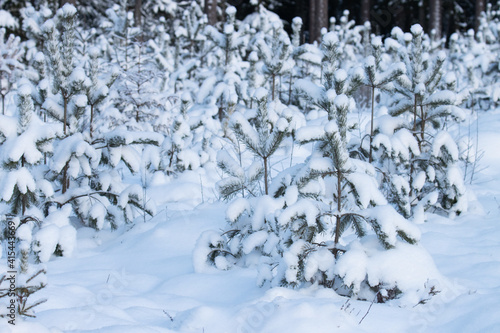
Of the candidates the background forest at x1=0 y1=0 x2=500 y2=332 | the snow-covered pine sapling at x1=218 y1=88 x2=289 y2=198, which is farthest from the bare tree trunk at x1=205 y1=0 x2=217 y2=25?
the snow-covered pine sapling at x1=218 y1=88 x2=289 y2=198

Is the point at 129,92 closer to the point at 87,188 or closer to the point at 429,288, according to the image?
the point at 87,188

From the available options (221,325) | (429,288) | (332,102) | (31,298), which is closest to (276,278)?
(221,325)

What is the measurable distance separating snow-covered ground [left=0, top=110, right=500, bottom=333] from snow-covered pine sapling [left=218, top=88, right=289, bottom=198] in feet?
1.88

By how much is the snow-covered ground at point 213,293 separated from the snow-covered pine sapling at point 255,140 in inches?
22.5

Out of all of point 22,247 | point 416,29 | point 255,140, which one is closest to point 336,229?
point 255,140

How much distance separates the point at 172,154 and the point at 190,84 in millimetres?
3151

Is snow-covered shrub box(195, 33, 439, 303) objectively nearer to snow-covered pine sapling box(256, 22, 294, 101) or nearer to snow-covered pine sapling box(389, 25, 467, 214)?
snow-covered pine sapling box(389, 25, 467, 214)

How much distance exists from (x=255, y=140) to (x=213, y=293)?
962 mm

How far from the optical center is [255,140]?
324cm

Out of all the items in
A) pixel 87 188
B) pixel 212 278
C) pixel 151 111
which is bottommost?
pixel 212 278

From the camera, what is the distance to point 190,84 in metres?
8.89

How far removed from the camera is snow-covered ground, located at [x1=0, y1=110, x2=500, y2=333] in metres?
2.39

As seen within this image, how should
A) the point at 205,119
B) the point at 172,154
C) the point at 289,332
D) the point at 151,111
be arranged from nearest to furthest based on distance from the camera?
the point at 289,332
the point at 172,154
the point at 205,119
the point at 151,111

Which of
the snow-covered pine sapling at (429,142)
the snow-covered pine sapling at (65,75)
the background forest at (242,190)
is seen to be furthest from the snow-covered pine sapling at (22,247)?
A: the snow-covered pine sapling at (429,142)
